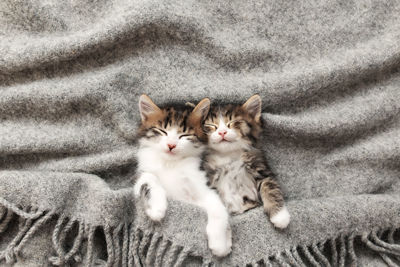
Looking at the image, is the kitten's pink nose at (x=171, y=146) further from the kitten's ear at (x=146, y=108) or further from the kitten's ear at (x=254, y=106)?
the kitten's ear at (x=254, y=106)

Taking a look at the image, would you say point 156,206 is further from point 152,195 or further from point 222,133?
point 222,133

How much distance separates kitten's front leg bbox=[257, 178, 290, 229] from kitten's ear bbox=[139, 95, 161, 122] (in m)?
0.38

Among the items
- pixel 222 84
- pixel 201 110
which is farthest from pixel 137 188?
pixel 222 84

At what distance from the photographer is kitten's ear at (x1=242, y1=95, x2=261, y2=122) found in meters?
1.03

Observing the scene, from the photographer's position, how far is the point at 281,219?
893mm

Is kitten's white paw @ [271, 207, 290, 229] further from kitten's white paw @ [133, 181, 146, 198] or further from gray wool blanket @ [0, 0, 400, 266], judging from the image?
kitten's white paw @ [133, 181, 146, 198]

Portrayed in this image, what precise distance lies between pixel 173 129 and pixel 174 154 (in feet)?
0.24

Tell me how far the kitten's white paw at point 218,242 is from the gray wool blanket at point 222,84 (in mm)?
236

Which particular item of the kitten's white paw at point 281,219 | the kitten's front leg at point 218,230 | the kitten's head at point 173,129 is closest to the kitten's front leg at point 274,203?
the kitten's white paw at point 281,219

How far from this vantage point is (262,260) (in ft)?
2.94

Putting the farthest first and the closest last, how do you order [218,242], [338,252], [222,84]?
[222,84], [338,252], [218,242]

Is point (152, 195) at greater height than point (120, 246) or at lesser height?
greater

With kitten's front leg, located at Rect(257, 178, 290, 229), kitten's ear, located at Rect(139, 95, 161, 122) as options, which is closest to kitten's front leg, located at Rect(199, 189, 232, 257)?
kitten's front leg, located at Rect(257, 178, 290, 229)

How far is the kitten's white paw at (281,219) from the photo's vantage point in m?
0.89
